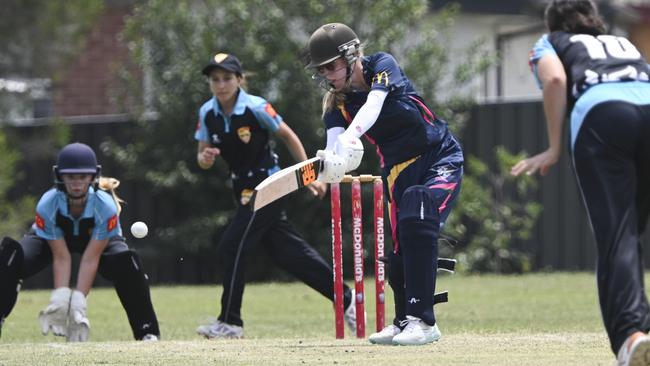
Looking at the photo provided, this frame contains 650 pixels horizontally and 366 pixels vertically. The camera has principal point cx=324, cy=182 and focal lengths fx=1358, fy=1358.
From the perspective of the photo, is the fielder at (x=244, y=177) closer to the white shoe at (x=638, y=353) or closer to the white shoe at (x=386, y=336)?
the white shoe at (x=386, y=336)

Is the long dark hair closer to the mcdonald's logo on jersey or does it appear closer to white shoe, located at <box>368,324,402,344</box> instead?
the mcdonald's logo on jersey

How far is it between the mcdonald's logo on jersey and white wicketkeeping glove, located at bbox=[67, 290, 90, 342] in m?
2.77

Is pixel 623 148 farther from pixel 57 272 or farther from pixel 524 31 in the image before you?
pixel 524 31

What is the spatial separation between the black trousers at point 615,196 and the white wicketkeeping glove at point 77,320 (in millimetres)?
4013

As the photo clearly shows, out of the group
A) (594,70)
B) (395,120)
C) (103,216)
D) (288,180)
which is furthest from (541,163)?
(103,216)

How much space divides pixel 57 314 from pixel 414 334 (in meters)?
2.76

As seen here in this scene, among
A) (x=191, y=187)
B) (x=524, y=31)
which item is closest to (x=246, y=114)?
(x=191, y=187)

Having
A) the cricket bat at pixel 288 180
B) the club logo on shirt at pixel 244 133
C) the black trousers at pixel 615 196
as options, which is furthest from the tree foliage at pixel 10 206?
the black trousers at pixel 615 196

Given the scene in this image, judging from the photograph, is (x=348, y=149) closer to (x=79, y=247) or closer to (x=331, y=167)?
(x=331, y=167)

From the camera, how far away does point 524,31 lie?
21.2m

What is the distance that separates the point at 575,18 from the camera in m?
5.83

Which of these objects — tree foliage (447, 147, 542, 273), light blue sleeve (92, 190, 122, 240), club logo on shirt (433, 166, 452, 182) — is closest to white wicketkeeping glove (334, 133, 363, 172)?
club logo on shirt (433, 166, 452, 182)

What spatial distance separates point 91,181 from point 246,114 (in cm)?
117

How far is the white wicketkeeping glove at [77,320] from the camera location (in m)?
8.53
